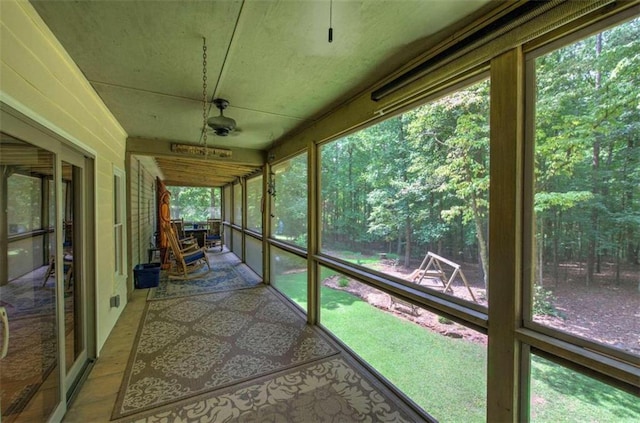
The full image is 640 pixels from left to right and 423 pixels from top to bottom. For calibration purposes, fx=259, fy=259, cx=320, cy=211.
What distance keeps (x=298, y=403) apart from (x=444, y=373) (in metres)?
1.13

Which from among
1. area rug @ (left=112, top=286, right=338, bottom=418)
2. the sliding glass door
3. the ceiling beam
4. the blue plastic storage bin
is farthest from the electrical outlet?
the ceiling beam

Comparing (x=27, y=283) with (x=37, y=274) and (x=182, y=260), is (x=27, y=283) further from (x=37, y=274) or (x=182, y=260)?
(x=182, y=260)

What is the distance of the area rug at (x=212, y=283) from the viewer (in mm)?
4543

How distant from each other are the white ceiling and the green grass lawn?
193 centimetres

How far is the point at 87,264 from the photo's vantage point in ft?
8.00

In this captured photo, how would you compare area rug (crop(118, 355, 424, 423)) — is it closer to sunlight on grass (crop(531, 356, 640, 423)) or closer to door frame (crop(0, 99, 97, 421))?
door frame (crop(0, 99, 97, 421))

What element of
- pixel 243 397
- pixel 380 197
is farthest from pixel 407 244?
pixel 243 397

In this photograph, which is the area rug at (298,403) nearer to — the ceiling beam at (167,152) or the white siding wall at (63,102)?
the white siding wall at (63,102)

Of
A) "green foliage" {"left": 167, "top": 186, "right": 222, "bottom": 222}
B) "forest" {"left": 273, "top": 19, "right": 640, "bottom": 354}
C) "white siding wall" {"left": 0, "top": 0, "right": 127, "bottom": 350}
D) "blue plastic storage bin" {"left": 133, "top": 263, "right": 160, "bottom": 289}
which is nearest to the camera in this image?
"forest" {"left": 273, "top": 19, "right": 640, "bottom": 354}

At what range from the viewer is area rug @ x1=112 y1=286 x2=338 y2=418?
85.5 inches

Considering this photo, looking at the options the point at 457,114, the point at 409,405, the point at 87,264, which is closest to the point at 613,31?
the point at 457,114

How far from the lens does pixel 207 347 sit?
279cm

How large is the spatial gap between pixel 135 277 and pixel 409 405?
473 centimetres

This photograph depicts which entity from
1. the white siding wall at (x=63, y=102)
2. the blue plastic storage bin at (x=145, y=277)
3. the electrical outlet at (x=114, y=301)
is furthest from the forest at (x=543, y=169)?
the blue plastic storage bin at (x=145, y=277)
